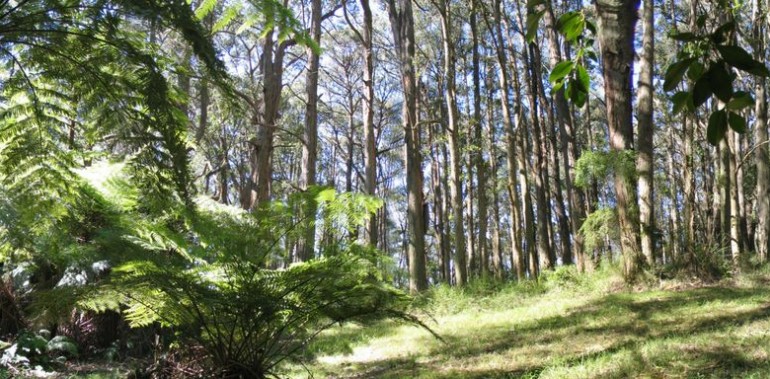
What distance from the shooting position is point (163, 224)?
349 centimetres

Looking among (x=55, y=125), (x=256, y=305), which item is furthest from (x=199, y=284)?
(x=55, y=125)

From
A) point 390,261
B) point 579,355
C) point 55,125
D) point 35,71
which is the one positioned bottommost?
point 579,355

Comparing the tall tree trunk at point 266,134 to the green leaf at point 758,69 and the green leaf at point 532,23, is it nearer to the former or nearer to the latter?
the green leaf at point 532,23

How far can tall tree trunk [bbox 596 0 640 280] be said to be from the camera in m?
6.61

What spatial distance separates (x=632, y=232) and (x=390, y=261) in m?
4.10

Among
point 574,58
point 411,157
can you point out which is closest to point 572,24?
point 574,58

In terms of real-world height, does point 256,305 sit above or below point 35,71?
below

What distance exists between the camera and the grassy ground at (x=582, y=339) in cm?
343

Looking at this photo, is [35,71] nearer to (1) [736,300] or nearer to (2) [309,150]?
(1) [736,300]

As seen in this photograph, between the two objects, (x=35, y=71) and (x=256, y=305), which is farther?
(x=256, y=305)

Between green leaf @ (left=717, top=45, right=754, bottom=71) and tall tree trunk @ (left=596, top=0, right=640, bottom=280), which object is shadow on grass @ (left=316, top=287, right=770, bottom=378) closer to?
tall tree trunk @ (left=596, top=0, right=640, bottom=280)

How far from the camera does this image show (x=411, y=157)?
436 inches

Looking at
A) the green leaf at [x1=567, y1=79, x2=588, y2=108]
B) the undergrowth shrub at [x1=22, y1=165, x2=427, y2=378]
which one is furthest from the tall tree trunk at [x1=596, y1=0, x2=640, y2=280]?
the green leaf at [x1=567, y1=79, x2=588, y2=108]

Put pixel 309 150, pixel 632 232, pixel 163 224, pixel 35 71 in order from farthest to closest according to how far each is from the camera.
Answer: pixel 309 150 → pixel 632 232 → pixel 163 224 → pixel 35 71
